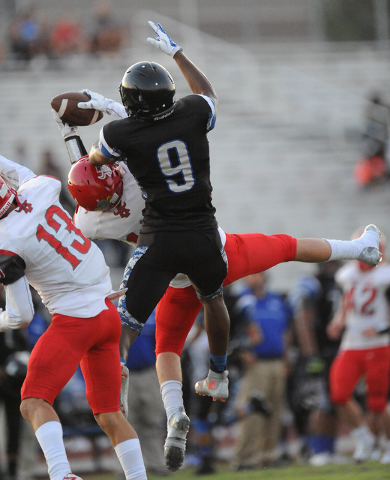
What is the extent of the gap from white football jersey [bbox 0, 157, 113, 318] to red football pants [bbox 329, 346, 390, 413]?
4.30 metres

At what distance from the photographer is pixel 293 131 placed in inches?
606

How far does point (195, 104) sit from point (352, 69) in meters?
12.8

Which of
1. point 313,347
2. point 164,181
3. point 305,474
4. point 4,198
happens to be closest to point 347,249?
point 164,181

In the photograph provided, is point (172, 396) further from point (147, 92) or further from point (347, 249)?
point (147, 92)

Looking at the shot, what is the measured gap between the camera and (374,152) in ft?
46.9

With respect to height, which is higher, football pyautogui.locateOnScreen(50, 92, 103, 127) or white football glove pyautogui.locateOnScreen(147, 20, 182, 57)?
white football glove pyautogui.locateOnScreen(147, 20, 182, 57)

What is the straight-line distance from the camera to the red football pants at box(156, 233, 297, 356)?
543 centimetres

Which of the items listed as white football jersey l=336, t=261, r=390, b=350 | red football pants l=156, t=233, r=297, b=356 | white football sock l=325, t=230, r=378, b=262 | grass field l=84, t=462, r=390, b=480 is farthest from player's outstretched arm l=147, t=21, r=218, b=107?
white football jersey l=336, t=261, r=390, b=350

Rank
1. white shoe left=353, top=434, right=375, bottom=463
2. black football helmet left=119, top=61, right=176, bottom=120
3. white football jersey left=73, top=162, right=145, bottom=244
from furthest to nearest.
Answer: white shoe left=353, top=434, right=375, bottom=463 < white football jersey left=73, top=162, right=145, bottom=244 < black football helmet left=119, top=61, right=176, bottom=120

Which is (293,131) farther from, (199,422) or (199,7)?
(199,7)

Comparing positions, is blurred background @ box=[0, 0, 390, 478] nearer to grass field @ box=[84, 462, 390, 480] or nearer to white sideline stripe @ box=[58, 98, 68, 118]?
grass field @ box=[84, 462, 390, 480]

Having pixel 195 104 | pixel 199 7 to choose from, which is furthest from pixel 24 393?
pixel 199 7

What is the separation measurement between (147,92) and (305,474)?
4.15m

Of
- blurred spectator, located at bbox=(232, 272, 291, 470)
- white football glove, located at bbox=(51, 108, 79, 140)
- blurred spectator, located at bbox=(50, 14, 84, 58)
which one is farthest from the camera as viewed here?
blurred spectator, located at bbox=(50, 14, 84, 58)
